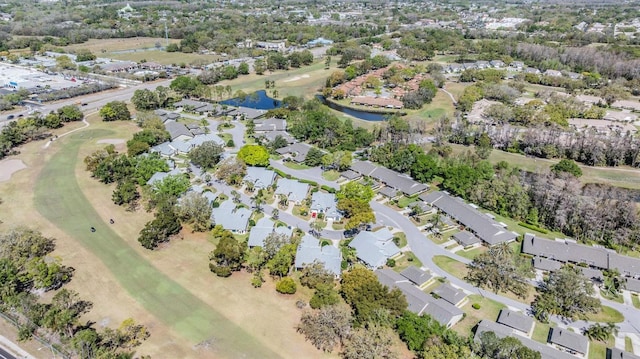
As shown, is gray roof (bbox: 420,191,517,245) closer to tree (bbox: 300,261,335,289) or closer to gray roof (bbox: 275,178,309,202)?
gray roof (bbox: 275,178,309,202)

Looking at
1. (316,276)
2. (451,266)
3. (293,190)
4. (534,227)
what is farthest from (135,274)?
(534,227)

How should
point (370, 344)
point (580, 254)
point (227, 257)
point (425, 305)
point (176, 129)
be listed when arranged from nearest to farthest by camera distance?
point (370, 344), point (425, 305), point (227, 257), point (580, 254), point (176, 129)

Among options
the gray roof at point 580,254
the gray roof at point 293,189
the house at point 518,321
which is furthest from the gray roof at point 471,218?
the gray roof at point 293,189

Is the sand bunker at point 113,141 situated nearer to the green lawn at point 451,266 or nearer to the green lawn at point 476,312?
the green lawn at point 451,266

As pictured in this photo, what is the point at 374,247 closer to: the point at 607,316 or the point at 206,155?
the point at 607,316

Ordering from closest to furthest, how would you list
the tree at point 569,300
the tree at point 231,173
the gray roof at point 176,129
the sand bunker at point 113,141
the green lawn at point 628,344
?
the green lawn at point 628,344 → the tree at point 569,300 → the tree at point 231,173 → the sand bunker at point 113,141 → the gray roof at point 176,129

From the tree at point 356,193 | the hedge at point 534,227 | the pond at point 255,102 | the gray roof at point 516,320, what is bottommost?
the pond at point 255,102

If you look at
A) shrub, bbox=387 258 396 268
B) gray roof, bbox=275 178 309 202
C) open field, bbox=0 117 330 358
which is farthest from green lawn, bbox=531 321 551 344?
gray roof, bbox=275 178 309 202

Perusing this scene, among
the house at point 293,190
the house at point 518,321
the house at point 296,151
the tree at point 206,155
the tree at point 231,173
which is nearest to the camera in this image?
the house at point 518,321
